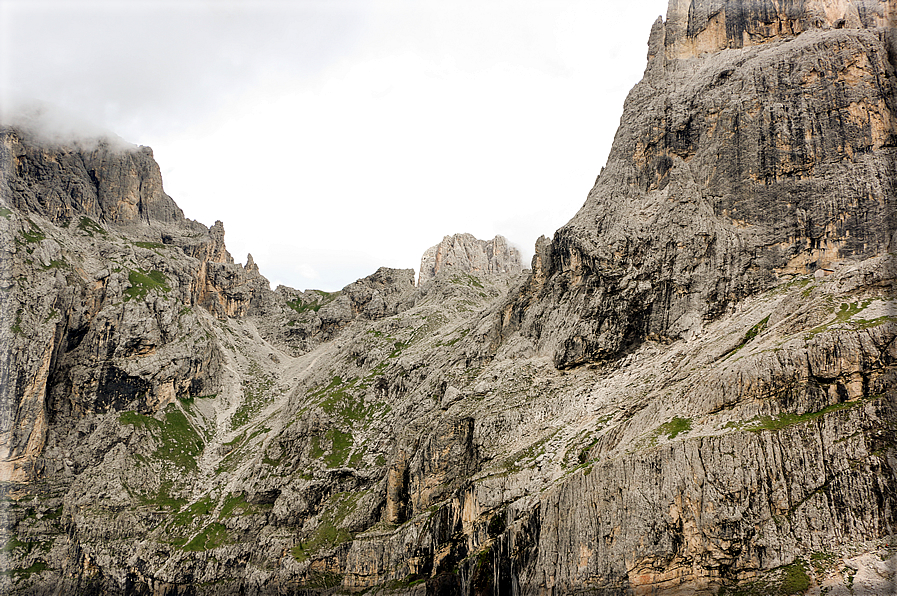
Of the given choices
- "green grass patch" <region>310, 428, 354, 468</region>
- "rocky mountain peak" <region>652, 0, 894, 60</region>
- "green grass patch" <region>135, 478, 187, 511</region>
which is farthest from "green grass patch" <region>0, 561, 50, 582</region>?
"rocky mountain peak" <region>652, 0, 894, 60</region>

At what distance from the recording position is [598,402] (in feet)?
254

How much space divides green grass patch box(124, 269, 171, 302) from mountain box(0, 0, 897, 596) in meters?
2.45

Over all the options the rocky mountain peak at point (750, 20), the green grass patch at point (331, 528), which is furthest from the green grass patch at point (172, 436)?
the rocky mountain peak at point (750, 20)

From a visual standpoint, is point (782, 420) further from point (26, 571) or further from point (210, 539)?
point (26, 571)

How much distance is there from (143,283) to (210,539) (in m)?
96.8

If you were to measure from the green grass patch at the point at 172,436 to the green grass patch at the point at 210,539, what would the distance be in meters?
31.9

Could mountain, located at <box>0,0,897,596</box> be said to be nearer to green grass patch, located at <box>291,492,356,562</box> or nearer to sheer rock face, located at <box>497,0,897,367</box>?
sheer rock face, located at <box>497,0,897,367</box>

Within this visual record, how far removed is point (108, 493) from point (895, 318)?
160m

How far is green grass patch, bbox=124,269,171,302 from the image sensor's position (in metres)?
181

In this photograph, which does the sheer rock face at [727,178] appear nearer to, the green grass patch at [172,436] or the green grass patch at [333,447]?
the green grass patch at [333,447]

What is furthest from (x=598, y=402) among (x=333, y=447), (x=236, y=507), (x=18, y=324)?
(x=18, y=324)

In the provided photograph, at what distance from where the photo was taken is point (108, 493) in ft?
461

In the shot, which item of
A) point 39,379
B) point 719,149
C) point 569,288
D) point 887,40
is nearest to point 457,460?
point 569,288

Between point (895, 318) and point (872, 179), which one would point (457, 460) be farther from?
point (872, 179)
